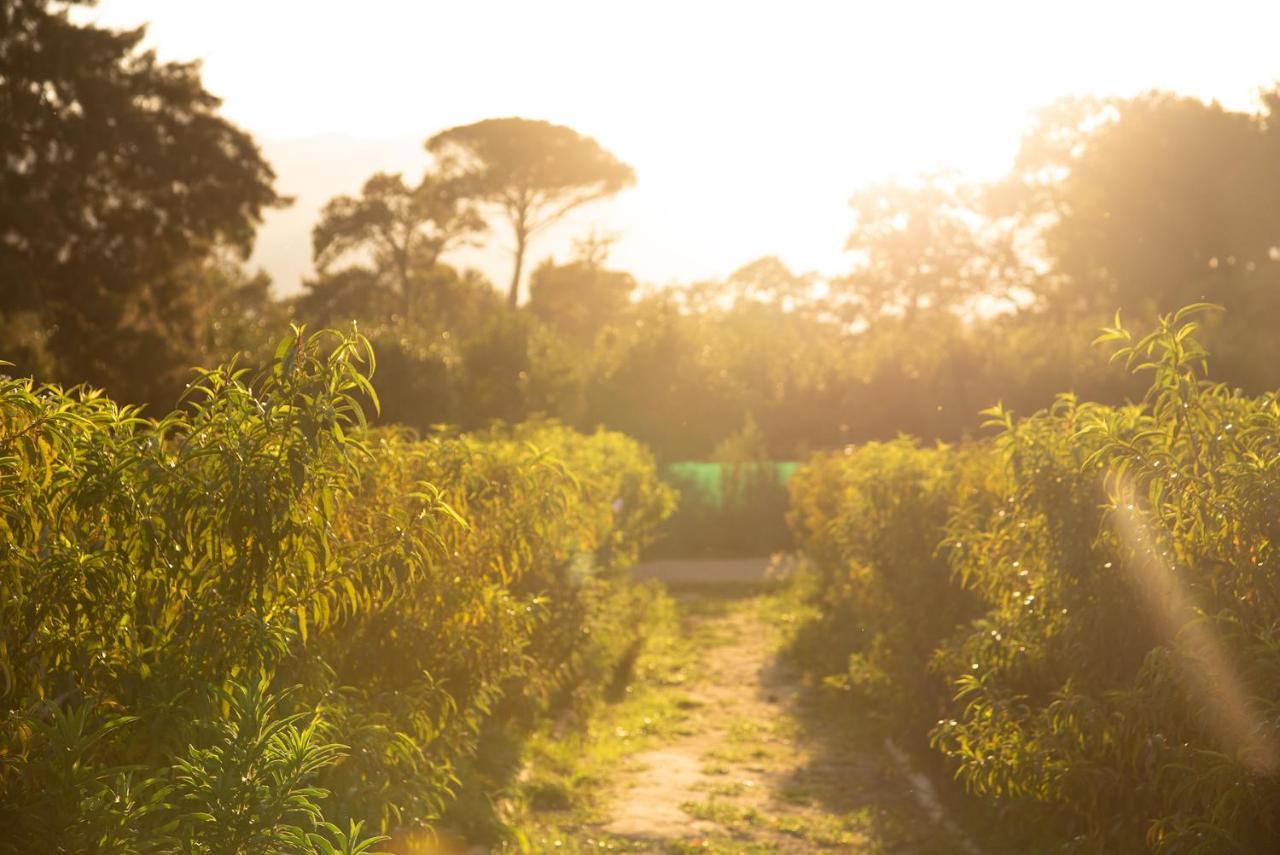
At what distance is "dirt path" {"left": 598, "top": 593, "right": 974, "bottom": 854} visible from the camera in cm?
824

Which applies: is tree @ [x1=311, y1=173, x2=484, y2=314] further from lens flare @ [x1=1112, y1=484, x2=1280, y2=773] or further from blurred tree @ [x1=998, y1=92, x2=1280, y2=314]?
lens flare @ [x1=1112, y1=484, x2=1280, y2=773]

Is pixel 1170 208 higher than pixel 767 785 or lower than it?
higher

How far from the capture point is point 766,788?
9633 mm

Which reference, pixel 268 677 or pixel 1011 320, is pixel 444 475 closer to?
pixel 268 677

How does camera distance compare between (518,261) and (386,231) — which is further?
(386,231)

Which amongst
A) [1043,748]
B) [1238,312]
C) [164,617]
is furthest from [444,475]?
[1238,312]

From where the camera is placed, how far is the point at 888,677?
10555 mm

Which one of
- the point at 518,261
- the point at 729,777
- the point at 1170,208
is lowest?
the point at 729,777

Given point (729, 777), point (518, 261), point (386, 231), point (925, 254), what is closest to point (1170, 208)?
point (925, 254)

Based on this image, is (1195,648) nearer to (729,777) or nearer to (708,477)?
(729,777)

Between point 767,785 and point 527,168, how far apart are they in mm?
38410

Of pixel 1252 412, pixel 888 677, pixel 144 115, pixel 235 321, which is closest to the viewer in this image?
pixel 1252 412

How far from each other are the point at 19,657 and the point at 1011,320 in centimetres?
4667

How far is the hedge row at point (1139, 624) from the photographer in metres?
4.73
